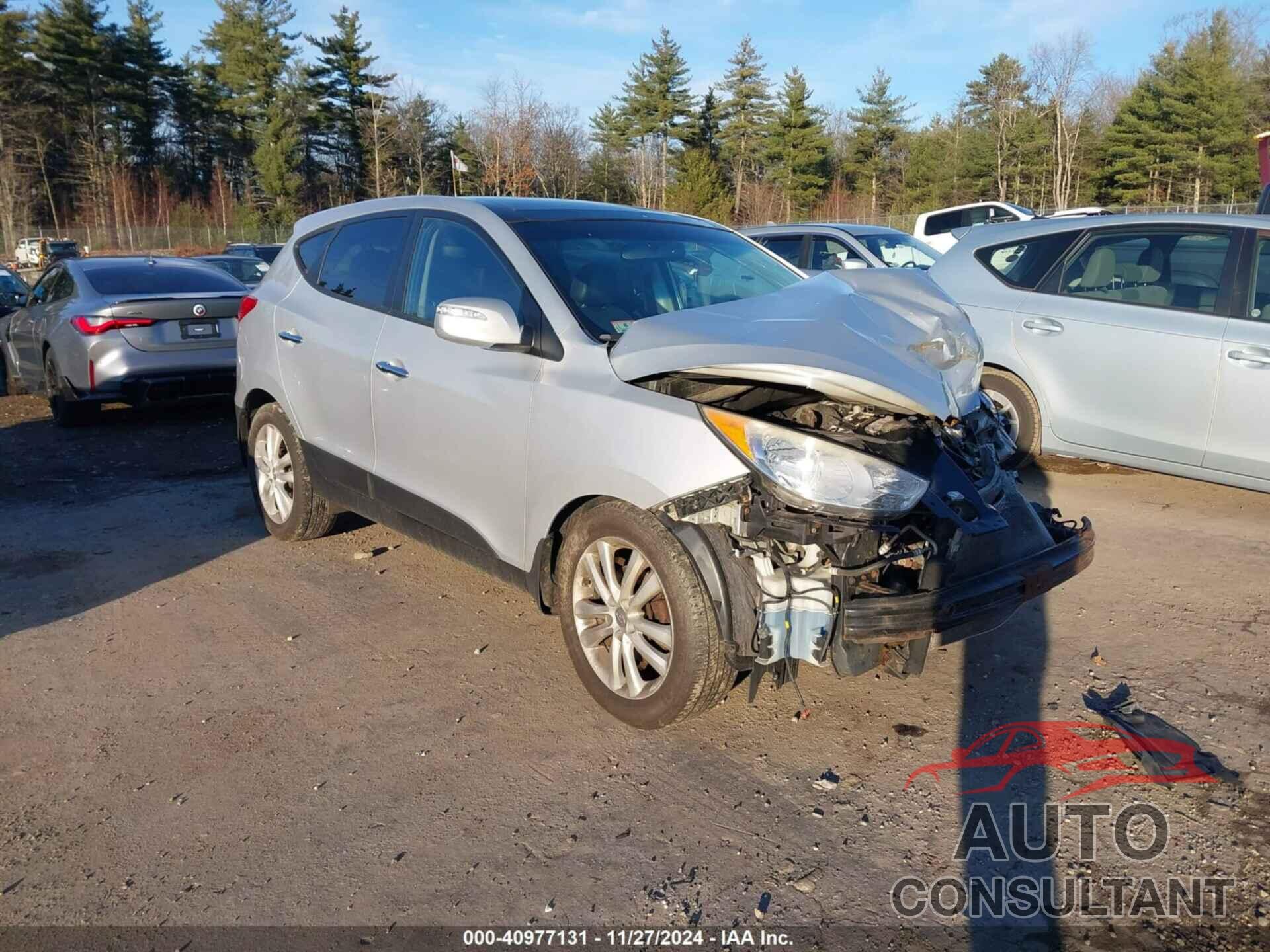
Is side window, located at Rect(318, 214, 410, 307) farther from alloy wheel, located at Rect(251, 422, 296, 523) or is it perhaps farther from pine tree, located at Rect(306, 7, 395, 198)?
pine tree, located at Rect(306, 7, 395, 198)

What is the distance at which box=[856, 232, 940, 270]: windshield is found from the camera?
37.0 feet

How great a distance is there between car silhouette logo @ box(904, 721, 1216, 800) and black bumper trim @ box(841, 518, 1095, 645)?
1.48 ft

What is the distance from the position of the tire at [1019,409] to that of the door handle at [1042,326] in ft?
1.07

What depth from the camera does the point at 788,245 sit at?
11.4 metres

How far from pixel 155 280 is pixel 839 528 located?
8.18 m

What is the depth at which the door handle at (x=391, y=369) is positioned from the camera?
4.33 m

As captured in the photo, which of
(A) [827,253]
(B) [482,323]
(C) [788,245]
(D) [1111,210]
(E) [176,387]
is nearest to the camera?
(B) [482,323]

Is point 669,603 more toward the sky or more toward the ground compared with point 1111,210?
more toward the ground

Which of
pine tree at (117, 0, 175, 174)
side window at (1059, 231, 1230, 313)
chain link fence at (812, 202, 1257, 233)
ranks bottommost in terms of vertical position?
side window at (1059, 231, 1230, 313)

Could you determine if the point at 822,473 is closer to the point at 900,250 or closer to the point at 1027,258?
the point at 1027,258

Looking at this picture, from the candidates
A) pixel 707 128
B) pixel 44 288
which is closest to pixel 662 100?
pixel 707 128

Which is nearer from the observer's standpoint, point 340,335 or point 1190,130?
point 340,335

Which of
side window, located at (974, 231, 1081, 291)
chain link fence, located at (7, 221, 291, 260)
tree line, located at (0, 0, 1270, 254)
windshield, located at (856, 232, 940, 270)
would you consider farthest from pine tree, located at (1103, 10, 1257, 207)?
chain link fence, located at (7, 221, 291, 260)

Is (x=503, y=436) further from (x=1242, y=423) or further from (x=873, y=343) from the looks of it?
Result: (x=1242, y=423)
